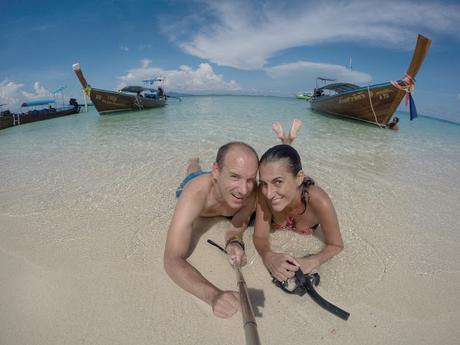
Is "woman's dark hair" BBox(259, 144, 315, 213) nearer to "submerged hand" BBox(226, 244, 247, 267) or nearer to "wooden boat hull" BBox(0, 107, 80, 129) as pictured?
"submerged hand" BBox(226, 244, 247, 267)

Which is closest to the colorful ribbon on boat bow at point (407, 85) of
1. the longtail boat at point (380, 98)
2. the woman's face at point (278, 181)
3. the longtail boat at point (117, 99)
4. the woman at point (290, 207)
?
the longtail boat at point (380, 98)

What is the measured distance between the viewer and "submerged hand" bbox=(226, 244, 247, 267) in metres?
2.46

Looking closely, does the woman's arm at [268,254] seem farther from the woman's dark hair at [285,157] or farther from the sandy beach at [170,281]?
the woman's dark hair at [285,157]

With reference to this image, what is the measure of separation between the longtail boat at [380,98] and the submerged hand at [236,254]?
10.6 m

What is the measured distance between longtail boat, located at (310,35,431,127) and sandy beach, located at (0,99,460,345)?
340 inches

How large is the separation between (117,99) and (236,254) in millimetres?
22082

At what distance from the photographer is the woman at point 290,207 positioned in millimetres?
2285

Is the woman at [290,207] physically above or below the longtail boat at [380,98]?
below

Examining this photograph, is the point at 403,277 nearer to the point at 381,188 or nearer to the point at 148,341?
the point at 148,341

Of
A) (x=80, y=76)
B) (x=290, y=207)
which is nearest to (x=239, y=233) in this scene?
(x=290, y=207)

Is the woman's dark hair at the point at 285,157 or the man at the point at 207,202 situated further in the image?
the woman's dark hair at the point at 285,157

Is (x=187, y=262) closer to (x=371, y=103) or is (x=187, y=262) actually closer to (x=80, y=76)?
(x=371, y=103)

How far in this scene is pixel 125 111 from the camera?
23281 millimetres

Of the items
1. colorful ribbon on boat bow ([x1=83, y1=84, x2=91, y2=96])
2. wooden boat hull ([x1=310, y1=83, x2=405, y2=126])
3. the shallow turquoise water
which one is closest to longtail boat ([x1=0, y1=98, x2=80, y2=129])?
colorful ribbon on boat bow ([x1=83, y1=84, x2=91, y2=96])
